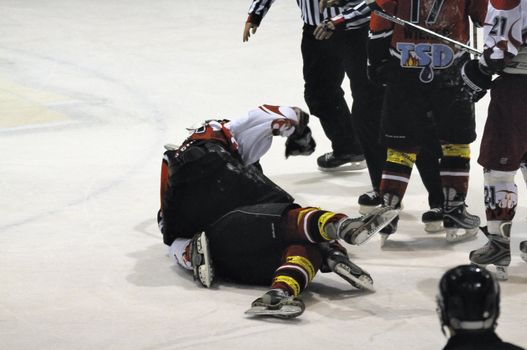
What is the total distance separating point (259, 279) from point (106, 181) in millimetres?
1843

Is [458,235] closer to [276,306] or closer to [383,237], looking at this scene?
[383,237]

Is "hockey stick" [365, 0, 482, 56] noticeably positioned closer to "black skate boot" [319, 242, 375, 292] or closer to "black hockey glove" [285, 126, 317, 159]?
"black hockey glove" [285, 126, 317, 159]

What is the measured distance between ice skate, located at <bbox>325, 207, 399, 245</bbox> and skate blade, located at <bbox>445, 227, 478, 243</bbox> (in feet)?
2.91

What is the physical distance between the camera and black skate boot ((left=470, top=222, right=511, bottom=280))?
15.5 ft

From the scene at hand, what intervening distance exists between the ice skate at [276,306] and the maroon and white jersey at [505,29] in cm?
116

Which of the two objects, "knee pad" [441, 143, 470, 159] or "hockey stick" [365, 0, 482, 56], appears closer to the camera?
"hockey stick" [365, 0, 482, 56]

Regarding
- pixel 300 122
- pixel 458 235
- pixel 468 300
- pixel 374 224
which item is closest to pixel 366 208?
pixel 458 235

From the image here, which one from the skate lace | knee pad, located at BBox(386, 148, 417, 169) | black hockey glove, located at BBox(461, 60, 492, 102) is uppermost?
black hockey glove, located at BBox(461, 60, 492, 102)

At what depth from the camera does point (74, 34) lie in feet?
30.8

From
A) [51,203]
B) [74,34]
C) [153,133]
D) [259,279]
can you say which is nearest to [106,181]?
[51,203]

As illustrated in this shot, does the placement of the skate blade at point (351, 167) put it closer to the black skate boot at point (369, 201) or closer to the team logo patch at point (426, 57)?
the black skate boot at point (369, 201)

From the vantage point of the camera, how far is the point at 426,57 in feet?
16.7

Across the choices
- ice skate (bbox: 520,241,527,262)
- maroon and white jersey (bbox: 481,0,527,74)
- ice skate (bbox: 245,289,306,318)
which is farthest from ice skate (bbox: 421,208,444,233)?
ice skate (bbox: 245,289,306,318)

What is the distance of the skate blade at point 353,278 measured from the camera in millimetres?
4535
